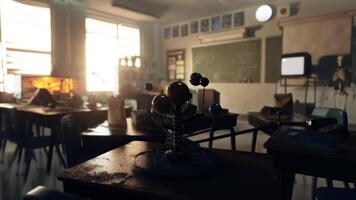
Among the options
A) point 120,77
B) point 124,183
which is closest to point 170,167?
point 124,183

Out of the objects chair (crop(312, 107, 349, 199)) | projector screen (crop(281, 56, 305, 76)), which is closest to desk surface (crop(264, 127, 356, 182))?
chair (crop(312, 107, 349, 199))

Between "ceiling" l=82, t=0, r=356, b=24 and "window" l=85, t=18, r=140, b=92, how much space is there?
45 cm

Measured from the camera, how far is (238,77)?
607cm

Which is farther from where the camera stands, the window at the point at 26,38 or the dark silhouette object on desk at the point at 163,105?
the window at the point at 26,38

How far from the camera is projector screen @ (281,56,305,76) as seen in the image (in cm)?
463

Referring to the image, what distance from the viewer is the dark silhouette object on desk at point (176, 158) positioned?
35.1 inches

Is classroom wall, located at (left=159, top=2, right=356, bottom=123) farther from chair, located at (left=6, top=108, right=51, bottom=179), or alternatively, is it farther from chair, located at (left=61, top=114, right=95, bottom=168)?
chair, located at (left=61, top=114, right=95, bottom=168)

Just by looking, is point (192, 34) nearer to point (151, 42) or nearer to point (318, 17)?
point (151, 42)

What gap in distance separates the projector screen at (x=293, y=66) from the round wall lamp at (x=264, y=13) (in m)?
1.11

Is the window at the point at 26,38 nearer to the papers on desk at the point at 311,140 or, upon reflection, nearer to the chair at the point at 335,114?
the chair at the point at 335,114

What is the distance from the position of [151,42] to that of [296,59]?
4141 mm

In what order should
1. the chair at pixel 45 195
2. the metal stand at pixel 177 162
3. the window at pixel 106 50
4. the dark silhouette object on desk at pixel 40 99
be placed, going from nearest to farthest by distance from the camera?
the chair at pixel 45 195 < the metal stand at pixel 177 162 < the dark silhouette object on desk at pixel 40 99 < the window at pixel 106 50

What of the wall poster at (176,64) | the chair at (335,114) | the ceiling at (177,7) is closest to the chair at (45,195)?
the chair at (335,114)

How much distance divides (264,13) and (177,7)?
1902mm
